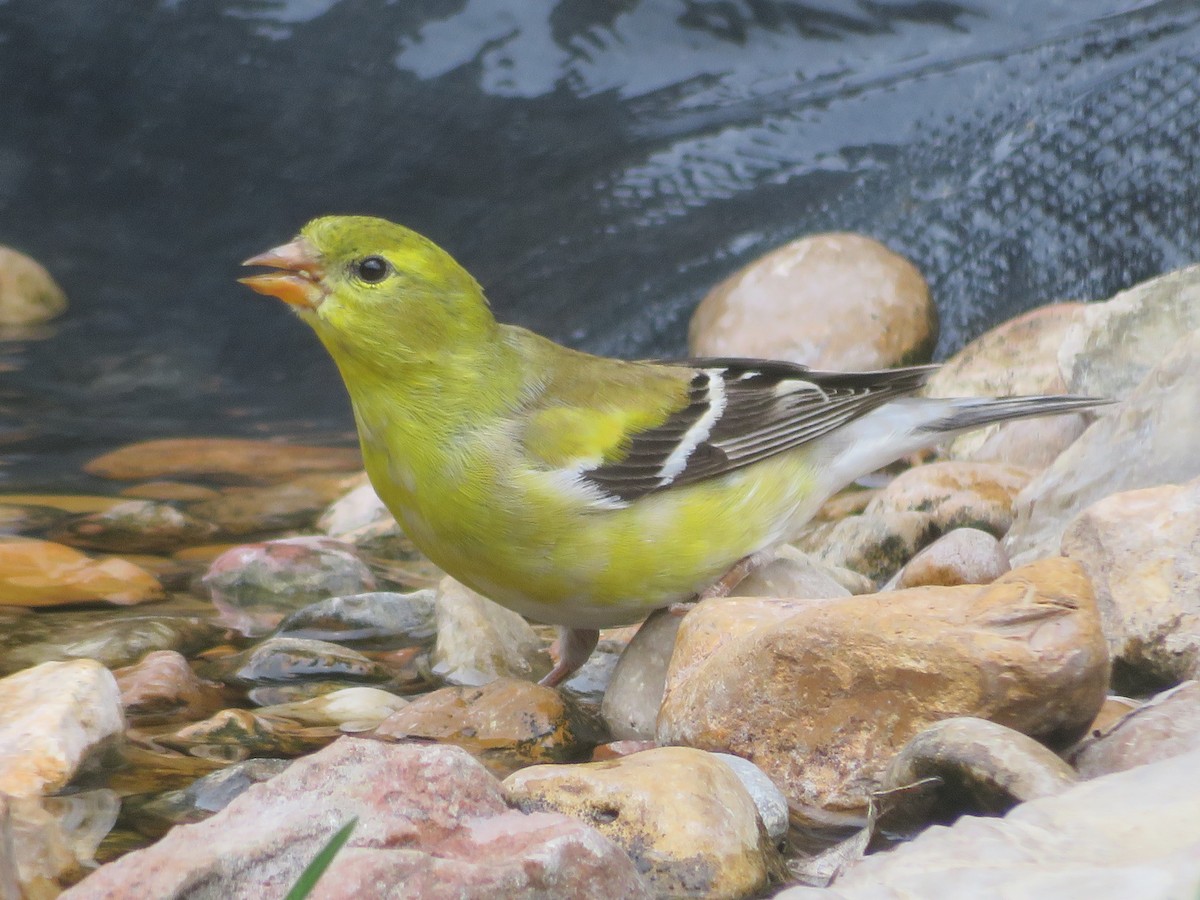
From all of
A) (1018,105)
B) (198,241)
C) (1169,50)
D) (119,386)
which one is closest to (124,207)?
(198,241)

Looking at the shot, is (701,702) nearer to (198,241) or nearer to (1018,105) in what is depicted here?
(1018,105)

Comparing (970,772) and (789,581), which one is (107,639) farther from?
(970,772)

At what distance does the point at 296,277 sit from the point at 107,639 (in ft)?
4.55

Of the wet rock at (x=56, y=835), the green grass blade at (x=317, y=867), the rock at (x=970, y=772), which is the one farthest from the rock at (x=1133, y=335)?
the green grass blade at (x=317, y=867)

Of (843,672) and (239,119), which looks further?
(239,119)

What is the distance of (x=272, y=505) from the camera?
7043mm

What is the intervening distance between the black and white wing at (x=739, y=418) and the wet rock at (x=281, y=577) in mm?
1561

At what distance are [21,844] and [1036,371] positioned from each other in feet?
16.8

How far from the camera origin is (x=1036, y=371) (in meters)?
6.52

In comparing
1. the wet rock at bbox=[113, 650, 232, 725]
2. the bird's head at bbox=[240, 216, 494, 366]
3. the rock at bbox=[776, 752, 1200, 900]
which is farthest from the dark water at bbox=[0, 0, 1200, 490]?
the rock at bbox=[776, 752, 1200, 900]

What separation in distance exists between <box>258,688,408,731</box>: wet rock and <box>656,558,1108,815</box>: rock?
0.94 metres

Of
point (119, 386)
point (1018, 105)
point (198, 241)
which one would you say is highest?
point (1018, 105)

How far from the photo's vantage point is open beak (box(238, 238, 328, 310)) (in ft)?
12.5

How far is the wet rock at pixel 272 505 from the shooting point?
6.70 meters
